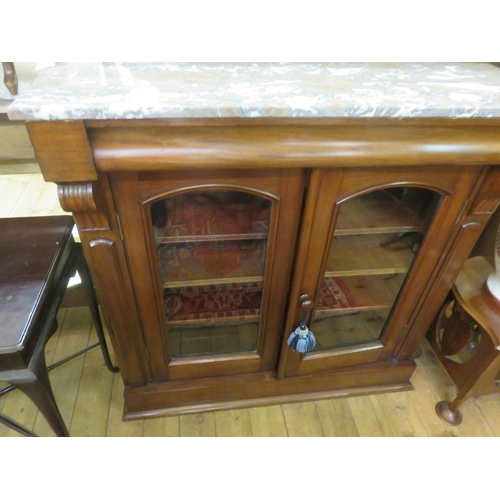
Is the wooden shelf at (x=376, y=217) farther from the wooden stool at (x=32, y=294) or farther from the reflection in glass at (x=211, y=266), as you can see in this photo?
the wooden stool at (x=32, y=294)

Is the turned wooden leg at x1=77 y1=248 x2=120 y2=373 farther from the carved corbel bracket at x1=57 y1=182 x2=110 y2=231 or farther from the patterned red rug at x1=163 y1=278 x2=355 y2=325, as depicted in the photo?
the carved corbel bracket at x1=57 y1=182 x2=110 y2=231

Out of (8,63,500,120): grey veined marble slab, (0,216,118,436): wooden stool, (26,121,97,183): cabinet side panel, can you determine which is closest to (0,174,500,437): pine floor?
(0,216,118,436): wooden stool

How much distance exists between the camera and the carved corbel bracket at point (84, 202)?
66 centimetres

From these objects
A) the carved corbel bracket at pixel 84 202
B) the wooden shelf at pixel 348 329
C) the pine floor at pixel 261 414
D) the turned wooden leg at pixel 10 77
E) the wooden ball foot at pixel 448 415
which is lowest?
the pine floor at pixel 261 414

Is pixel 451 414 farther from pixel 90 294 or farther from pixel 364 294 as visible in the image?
pixel 90 294

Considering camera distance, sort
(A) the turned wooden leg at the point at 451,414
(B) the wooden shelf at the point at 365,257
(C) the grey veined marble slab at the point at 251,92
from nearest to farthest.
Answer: (C) the grey veined marble slab at the point at 251,92, (B) the wooden shelf at the point at 365,257, (A) the turned wooden leg at the point at 451,414

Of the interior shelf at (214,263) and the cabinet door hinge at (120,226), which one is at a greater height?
the cabinet door hinge at (120,226)

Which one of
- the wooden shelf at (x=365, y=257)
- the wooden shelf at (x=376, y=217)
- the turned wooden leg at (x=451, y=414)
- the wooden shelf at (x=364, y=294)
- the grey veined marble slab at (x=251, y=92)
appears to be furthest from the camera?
the turned wooden leg at (x=451, y=414)

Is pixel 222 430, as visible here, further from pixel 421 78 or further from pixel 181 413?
pixel 421 78

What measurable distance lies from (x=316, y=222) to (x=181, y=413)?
839mm

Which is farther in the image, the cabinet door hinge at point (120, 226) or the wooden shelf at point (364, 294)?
the wooden shelf at point (364, 294)

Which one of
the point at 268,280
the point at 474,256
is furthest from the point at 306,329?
the point at 474,256

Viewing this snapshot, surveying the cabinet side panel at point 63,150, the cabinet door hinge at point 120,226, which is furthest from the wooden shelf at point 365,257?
the cabinet side panel at point 63,150

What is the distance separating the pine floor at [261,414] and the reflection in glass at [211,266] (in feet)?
0.95
